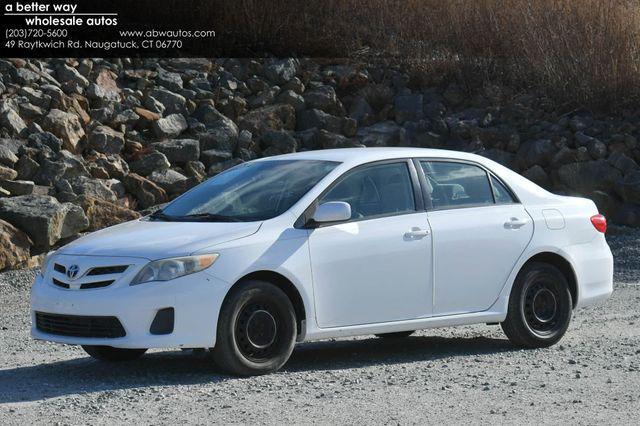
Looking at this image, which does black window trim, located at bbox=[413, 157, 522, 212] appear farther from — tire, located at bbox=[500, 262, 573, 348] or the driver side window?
tire, located at bbox=[500, 262, 573, 348]

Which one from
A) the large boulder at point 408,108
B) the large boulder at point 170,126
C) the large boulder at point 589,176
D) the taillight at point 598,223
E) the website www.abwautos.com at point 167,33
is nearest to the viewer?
the taillight at point 598,223

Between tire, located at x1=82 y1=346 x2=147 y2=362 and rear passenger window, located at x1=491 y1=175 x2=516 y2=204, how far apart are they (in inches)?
122

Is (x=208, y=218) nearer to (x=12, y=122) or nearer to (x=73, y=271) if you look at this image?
(x=73, y=271)

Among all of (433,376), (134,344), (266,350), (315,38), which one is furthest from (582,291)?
(315,38)

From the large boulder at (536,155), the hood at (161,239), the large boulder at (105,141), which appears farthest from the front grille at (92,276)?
the large boulder at (536,155)

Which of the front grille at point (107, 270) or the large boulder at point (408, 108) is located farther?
the large boulder at point (408, 108)

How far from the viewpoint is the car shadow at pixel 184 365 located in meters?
8.74

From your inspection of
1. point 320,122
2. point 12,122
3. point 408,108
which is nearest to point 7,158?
point 12,122

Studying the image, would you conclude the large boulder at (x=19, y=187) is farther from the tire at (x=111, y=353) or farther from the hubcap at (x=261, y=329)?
the hubcap at (x=261, y=329)

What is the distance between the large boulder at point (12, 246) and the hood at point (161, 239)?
22.6ft

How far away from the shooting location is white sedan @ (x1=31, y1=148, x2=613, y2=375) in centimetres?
872

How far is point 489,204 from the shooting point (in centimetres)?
1038

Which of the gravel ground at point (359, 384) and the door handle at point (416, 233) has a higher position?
the door handle at point (416, 233)

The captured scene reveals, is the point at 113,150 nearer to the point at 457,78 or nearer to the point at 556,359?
the point at 457,78
